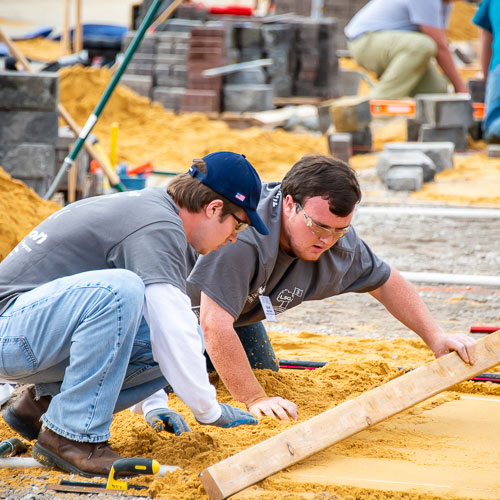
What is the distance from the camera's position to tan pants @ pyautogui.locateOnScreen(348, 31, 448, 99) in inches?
430

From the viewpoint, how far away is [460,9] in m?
24.3

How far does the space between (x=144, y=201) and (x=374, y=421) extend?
3.34ft

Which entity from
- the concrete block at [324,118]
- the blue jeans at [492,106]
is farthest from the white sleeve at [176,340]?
the concrete block at [324,118]

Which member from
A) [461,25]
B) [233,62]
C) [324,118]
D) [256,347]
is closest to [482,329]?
[256,347]

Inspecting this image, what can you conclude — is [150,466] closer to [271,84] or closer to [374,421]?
[374,421]

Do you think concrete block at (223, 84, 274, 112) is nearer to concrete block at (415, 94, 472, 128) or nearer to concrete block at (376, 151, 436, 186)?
concrete block at (415, 94, 472, 128)

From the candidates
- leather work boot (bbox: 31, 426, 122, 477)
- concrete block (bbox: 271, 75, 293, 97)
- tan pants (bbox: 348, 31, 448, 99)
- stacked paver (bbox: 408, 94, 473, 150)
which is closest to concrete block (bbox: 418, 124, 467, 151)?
stacked paver (bbox: 408, 94, 473, 150)

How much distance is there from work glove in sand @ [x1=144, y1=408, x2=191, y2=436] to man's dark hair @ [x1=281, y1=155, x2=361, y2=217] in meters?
0.87

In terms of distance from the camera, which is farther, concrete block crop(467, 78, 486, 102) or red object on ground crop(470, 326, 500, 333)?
concrete block crop(467, 78, 486, 102)

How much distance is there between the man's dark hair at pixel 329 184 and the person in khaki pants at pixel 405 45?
8573 millimetres

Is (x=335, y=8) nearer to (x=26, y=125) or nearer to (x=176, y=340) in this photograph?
(x=26, y=125)

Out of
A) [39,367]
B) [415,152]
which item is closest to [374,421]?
[39,367]

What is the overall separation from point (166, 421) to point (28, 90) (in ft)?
13.0

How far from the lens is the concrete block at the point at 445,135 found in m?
10.1
